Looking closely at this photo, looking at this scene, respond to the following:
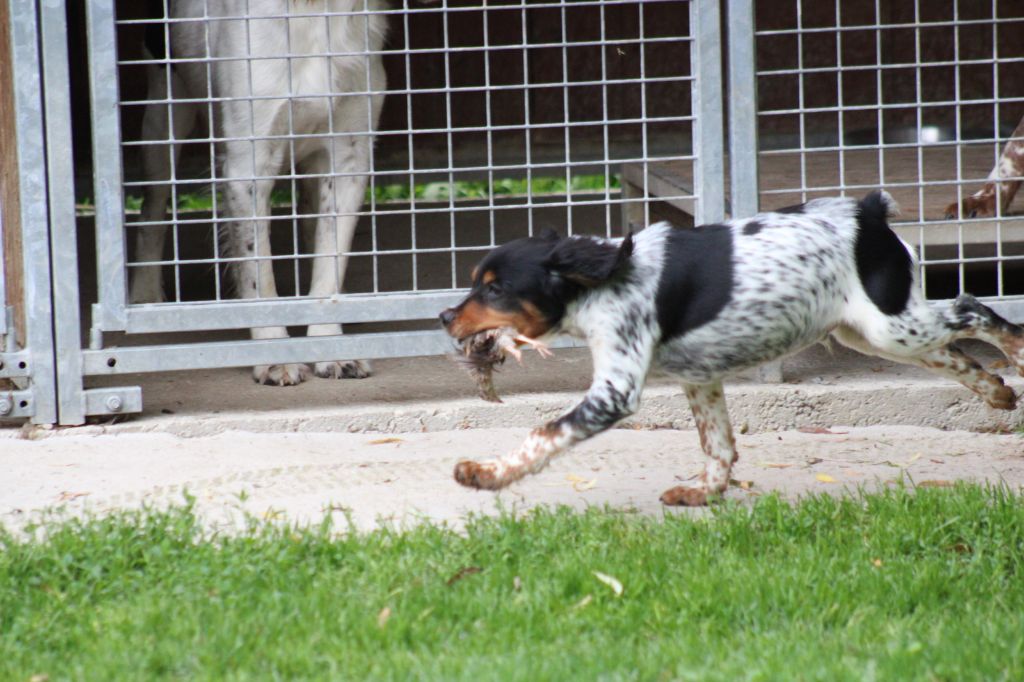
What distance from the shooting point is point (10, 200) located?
5.53 m

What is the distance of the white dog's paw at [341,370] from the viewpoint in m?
6.19

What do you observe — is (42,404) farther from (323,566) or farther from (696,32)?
(696,32)

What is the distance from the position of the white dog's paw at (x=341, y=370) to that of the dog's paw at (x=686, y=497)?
82.8 inches

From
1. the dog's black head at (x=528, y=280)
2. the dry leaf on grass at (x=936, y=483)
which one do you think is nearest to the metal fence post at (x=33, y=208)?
the dog's black head at (x=528, y=280)

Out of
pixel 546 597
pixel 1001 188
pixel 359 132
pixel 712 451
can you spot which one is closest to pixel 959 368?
pixel 712 451

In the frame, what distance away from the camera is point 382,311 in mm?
5566

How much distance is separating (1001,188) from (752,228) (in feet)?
7.25

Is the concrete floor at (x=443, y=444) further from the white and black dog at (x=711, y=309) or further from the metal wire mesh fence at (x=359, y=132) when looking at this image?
the metal wire mesh fence at (x=359, y=132)

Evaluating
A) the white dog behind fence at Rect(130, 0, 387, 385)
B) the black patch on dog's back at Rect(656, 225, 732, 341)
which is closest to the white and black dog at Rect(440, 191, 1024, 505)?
the black patch on dog's back at Rect(656, 225, 732, 341)

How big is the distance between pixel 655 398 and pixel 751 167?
3.43ft

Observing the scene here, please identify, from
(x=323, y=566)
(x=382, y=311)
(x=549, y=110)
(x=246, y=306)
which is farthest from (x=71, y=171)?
(x=549, y=110)

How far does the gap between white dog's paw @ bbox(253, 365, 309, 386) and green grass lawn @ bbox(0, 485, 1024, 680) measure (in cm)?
194

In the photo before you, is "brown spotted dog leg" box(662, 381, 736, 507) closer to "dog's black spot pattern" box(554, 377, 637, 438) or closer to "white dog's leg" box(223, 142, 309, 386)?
"dog's black spot pattern" box(554, 377, 637, 438)

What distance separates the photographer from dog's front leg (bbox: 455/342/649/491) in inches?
148
